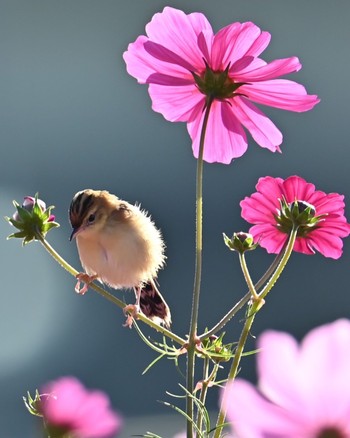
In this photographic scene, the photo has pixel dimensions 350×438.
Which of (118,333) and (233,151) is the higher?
(118,333)

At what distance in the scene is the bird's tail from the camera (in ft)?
2.98

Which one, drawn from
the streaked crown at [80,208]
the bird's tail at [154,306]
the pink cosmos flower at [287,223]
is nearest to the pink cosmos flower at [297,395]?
the pink cosmos flower at [287,223]

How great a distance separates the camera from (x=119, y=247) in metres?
1.07

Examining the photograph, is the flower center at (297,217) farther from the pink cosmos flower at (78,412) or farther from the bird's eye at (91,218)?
the bird's eye at (91,218)

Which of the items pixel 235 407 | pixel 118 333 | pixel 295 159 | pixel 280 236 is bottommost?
pixel 235 407

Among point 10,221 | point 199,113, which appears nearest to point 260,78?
point 199,113

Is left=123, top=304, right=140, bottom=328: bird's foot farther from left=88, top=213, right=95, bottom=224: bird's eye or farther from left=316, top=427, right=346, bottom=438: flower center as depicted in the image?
left=88, top=213, right=95, bottom=224: bird's eye

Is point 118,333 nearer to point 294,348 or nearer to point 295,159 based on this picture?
point 295,159

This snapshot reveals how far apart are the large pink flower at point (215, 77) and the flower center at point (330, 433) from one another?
14.7 inches

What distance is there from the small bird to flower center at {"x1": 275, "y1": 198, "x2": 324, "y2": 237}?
31 cm

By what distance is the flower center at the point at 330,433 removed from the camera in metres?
0.19

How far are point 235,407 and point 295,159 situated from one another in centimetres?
389

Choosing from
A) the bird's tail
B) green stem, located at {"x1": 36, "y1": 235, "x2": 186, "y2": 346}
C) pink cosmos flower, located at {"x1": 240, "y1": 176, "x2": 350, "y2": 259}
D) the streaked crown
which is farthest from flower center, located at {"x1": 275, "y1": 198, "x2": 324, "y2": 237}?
the streaked crown

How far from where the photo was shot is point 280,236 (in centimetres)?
62
